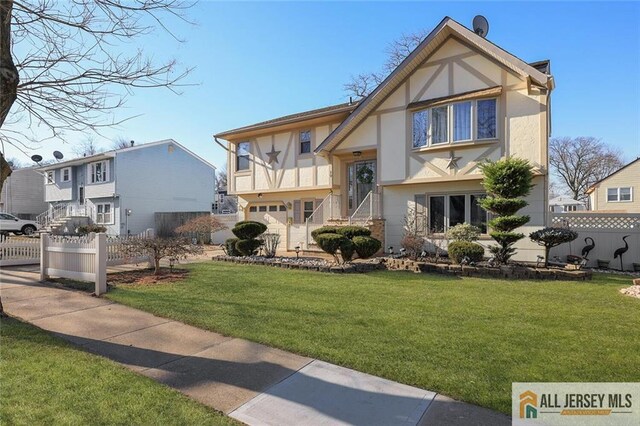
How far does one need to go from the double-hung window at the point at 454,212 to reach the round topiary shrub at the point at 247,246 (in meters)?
7.25

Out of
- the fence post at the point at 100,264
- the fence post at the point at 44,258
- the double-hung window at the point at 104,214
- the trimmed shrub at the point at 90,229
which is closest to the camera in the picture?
the fence post at the point at 100,264

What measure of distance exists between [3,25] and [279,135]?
14222 millimetres

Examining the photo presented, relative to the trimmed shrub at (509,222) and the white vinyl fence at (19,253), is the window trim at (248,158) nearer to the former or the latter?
the white vinyl fence at (19,253)

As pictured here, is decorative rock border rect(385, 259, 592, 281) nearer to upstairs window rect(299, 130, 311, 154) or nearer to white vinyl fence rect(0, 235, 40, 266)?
upstairs window rect(299, 130, 311, 154)

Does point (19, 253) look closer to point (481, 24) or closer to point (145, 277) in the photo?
point (145, 277)

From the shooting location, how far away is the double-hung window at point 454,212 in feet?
44.7

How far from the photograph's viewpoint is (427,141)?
14266 millimetres

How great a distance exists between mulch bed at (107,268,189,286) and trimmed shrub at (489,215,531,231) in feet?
31.2

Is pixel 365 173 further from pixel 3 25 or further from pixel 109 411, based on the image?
pixel 109 411

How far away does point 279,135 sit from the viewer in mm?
19422

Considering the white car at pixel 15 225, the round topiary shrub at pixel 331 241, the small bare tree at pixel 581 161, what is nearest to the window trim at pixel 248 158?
the round topiary shrub at pixel 331 241

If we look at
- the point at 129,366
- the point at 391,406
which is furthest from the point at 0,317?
the point at 391,406

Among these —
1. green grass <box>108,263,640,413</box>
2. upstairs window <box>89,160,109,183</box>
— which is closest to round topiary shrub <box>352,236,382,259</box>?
green grass <box>108,263,640,413</box>

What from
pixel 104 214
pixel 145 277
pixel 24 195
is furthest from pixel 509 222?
pixel 24 195
